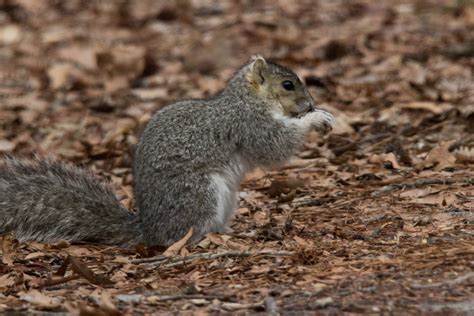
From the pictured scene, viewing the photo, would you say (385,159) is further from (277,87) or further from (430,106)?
(430,106)

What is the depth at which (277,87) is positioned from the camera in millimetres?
6160

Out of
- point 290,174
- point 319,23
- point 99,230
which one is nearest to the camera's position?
point 99,230

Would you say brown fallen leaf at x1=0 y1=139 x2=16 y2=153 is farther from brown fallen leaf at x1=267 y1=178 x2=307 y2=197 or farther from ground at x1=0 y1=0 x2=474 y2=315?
brown fallen leaf at x1=267 y1=178 x2=307 y2=197

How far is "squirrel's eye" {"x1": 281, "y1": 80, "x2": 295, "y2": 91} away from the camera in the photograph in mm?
6148

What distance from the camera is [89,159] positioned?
26.1 feet

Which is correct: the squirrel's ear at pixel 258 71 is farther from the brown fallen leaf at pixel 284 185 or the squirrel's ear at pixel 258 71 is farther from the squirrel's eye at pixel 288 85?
the brown fallen leaf at pixel 284 185

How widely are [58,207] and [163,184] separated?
609 mm

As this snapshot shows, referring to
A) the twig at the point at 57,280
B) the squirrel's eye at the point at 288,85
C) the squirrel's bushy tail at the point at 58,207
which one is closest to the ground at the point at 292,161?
the twig at the point at 57,280

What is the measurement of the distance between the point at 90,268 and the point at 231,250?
2.43 ft

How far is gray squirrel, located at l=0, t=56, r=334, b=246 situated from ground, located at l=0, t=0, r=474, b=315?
0.14m

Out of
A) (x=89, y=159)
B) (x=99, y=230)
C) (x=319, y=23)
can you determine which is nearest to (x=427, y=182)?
(x=99, y=230)

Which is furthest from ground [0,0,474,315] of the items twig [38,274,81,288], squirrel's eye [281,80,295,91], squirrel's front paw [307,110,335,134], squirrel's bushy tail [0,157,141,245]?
squirrel's eye [281,80,295,91]

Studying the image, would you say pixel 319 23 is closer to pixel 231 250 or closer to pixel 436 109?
pixel 436 109

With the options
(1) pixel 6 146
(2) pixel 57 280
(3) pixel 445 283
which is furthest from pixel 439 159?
(1) pixel 6 146
